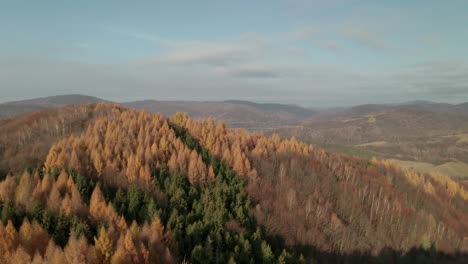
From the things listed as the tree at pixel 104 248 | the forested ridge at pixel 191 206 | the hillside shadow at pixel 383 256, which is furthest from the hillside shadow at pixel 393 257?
the tree at pixel 104 248

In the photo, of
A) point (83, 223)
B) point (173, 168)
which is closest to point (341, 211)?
point (173, 168)

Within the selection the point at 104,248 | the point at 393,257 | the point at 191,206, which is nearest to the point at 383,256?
the point at 393,257

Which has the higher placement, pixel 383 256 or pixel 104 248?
pixel 104 248

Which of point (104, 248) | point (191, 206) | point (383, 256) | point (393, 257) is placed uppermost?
point (104, 248)

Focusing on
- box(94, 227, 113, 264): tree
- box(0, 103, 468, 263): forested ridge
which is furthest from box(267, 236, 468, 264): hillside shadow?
box(94, 227, 113, 264): tree

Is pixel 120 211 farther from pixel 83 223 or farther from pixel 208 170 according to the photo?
pixel 208 170

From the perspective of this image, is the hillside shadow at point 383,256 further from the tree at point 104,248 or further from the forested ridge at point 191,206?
the tree at point 104,248

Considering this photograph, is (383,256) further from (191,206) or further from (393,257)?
(191,206)

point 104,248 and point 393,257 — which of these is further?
point 393,257

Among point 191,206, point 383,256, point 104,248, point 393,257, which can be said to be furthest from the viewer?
point 393,257
